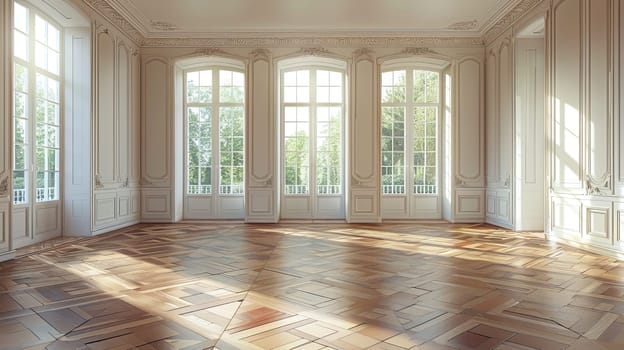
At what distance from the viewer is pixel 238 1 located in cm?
630

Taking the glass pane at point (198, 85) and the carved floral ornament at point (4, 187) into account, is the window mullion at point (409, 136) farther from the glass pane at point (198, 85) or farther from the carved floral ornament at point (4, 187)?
the carved floral ornament at point (4, 187)

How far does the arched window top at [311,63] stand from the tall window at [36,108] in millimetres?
3428

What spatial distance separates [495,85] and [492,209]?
6.35 ft

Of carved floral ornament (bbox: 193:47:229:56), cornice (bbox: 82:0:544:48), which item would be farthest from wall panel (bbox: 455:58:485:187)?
carved floral ornament (bbox: 193:47:229:56)

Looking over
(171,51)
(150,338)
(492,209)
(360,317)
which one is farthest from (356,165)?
(150,338)

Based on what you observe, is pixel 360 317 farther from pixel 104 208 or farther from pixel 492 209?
pixel 492 209

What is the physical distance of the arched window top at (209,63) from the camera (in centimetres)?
777

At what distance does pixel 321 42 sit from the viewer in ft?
25.2

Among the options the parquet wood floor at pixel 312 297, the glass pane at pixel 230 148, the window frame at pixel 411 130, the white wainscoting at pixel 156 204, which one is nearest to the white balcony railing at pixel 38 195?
the parquet wood floor at pixel 312 297

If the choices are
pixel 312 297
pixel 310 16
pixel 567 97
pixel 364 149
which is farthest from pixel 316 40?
pixel 312 297

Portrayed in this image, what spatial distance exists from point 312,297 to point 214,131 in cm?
566

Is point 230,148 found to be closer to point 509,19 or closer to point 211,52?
point 211,52

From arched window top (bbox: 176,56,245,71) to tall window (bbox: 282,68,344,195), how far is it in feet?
2.85

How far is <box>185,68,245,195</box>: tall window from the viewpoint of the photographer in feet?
26.4
